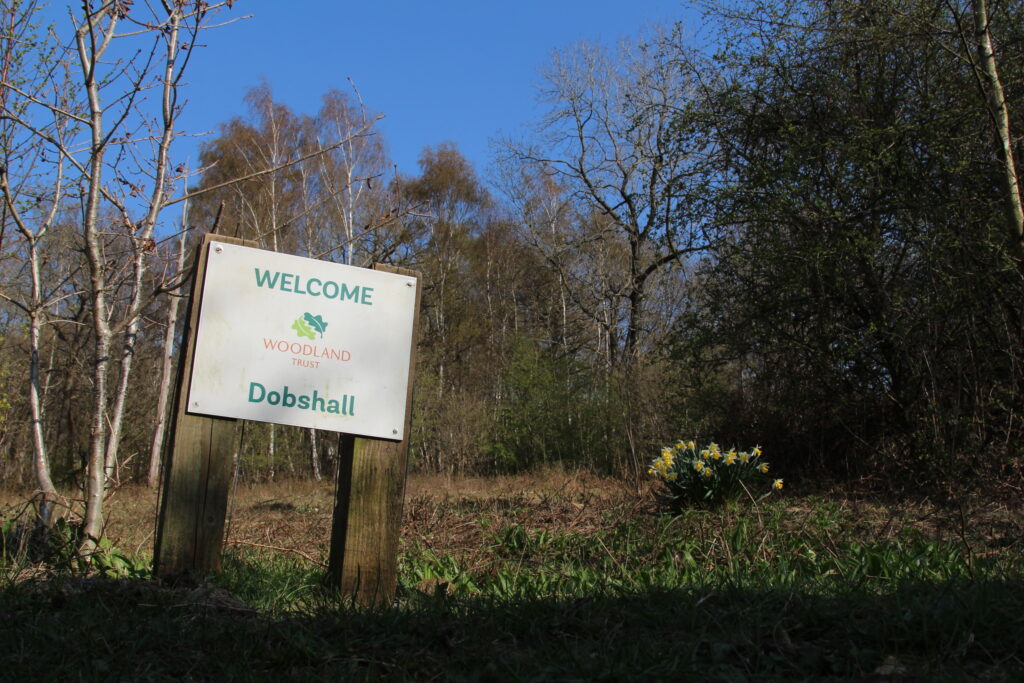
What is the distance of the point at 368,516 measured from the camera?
4.34 m

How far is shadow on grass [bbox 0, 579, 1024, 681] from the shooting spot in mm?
2752

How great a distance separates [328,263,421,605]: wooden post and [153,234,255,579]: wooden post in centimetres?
57

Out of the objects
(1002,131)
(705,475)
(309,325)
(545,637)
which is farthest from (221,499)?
(1002,131)

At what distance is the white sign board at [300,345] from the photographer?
4.18m

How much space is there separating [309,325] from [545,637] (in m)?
2.01

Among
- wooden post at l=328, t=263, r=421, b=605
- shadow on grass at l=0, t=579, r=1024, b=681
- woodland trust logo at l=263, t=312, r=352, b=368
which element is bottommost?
shadow on grass at l=0, t=579, r=1024, b=681

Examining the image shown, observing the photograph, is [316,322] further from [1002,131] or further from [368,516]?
[1002,131]

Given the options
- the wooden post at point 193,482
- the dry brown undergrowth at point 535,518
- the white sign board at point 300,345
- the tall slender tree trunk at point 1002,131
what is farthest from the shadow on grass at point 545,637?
the tall slender tree trunk at point 1002,131

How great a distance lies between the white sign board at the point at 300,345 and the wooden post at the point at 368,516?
13cm

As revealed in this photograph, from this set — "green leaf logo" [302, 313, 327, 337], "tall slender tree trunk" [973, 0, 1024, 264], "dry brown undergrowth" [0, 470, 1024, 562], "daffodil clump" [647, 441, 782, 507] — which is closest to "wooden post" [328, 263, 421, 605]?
"green leaf logo" [302, 313, 327, 337]

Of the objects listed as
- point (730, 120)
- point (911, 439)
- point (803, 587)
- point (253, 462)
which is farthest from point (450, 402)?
point (803, 587)

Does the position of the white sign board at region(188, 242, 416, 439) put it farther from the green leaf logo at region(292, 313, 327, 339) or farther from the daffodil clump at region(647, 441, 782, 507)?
the daffodil clump at region(647, 441, 782, 507)

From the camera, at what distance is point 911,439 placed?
920 centimetres

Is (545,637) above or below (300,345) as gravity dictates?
below
